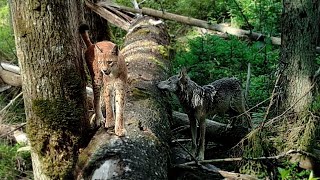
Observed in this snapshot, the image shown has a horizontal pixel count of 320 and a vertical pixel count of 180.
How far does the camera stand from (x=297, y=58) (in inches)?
230

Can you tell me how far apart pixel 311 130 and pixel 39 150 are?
3178mm

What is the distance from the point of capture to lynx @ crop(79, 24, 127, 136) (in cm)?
411

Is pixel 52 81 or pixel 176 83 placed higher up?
pixel 52 81

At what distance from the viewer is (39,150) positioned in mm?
4246

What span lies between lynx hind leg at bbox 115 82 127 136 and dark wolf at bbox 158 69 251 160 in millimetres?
1176

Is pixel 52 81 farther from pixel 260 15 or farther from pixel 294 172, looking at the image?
pixel 260 15

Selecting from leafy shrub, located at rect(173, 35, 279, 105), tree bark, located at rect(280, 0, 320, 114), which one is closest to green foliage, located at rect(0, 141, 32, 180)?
leafy shrub, located at rect(173, 35, 279, 105)

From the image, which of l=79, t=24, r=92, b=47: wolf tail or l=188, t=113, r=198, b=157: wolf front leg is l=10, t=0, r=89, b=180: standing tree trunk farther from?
l=188, t=113, r=198, b=157: wolf front leg

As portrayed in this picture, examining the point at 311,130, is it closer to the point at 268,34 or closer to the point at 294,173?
the point at 294,173

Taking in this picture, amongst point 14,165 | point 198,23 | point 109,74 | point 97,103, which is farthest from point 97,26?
point 109,74

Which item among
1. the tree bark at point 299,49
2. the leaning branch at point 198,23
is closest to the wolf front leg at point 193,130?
the tree bark at point 299,49

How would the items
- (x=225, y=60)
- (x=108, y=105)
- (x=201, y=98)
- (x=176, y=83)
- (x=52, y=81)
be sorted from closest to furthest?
(x=52, y=81), (x=108, y=105), (x=176, y=83), (x=201, y=98), (x=225, y=60)

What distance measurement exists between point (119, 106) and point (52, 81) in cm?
65

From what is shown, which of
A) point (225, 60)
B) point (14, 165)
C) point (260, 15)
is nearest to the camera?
point (14, 165)
